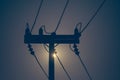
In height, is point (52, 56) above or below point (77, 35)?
below

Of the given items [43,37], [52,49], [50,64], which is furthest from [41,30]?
[50,64]

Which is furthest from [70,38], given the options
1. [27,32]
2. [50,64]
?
[27,32]

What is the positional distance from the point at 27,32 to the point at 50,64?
1104mm

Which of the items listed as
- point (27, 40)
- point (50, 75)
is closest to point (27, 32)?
point (27, 40)

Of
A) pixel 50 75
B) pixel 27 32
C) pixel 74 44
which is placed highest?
pixel 27 32

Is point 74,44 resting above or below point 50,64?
above

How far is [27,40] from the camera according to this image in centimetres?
493

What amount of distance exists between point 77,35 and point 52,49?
790 millimetres

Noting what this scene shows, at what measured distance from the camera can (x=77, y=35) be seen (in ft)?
16.2

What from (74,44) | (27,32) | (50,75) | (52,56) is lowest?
(50,75)

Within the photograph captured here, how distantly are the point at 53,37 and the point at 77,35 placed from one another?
67cm

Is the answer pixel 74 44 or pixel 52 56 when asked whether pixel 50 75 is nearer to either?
pixel 52 56

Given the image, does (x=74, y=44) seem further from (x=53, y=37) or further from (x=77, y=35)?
(x=53, y=37)

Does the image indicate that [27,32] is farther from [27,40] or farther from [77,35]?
[77,35]
